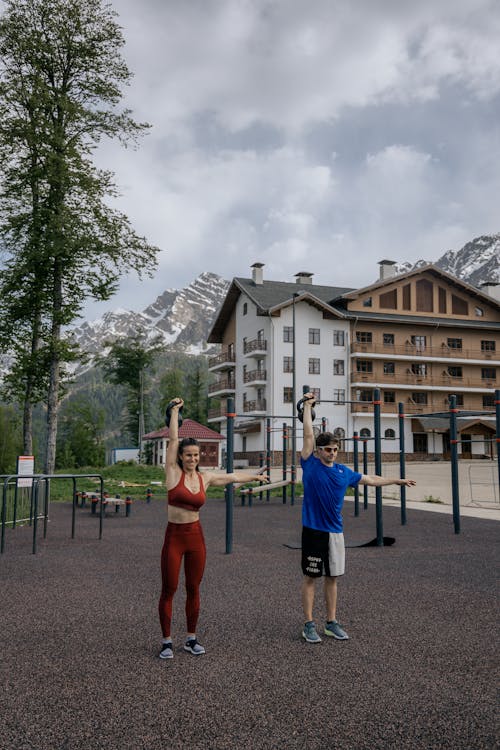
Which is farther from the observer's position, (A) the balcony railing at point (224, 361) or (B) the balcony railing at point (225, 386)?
(A) the balcony railing at point (224, 361)

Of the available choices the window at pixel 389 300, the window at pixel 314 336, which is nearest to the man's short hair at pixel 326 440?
the window at pixel 314 336

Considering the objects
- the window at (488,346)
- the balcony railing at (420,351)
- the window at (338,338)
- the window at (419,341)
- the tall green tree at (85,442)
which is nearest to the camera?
the window at (338,338)

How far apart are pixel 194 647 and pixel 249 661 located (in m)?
0.48

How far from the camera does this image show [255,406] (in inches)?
2034

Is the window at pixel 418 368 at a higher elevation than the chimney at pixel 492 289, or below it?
below

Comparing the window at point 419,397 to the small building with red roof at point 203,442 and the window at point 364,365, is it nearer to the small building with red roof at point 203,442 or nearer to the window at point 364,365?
the window at point 364,365

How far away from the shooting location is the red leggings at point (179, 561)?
483cm

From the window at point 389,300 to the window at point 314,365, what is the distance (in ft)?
25.9

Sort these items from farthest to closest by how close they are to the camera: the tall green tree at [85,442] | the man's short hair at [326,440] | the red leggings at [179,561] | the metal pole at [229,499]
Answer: the tall green tree at [85,442] < the metal pole at [229,499] < the man's short hair at [326,440] < the red leggings at [179,561]

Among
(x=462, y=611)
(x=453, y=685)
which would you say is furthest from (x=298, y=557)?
(x=453, y=685)

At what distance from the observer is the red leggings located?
4828mm

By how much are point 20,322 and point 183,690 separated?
786 inches

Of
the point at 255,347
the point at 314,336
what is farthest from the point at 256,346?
the point at 314,336

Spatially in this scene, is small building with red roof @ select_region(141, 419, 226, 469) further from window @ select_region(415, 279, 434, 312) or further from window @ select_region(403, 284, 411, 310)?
window @ select_region(415, 279, 434, 312)
